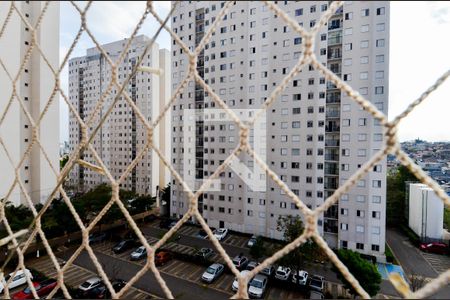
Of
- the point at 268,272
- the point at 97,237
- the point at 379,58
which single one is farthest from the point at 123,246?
the point at 379,58

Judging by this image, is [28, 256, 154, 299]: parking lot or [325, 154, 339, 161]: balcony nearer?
[28, 256, 154, 299]: parking lot

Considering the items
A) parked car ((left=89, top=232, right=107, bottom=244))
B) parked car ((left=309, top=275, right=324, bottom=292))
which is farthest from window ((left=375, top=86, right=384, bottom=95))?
parked car ((left=89, top=232, right=107, bottom=244))

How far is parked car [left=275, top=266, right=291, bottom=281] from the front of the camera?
3.40 metres

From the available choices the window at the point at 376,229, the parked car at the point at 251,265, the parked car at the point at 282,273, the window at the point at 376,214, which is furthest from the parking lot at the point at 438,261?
the parked car at the point at 251,265

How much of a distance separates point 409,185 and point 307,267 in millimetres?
2877

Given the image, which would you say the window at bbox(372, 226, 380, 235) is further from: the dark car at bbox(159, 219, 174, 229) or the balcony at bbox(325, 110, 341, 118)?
the dark car at bbox(159, 219, 174, 229)

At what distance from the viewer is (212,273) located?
3.43 m

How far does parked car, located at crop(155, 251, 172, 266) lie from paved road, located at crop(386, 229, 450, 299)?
3552 millimetres

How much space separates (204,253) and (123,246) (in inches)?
58.0

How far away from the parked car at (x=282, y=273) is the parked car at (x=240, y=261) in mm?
594

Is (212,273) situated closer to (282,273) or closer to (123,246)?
(282,273)

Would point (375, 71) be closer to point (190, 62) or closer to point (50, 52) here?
point (190, 62)

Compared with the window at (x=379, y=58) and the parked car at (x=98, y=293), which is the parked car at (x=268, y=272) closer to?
the parked car at (x=98, y=293)

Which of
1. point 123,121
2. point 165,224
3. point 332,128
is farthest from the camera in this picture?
point 123,121
